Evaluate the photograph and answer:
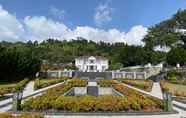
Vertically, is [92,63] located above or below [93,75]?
above

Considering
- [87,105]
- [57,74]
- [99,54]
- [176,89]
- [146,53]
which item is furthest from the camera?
[99,54]

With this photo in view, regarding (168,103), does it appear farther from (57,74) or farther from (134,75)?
(57,74)

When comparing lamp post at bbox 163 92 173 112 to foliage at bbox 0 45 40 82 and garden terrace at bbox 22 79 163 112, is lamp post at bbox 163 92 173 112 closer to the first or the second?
garden terrace at bbox 22 79 163 112

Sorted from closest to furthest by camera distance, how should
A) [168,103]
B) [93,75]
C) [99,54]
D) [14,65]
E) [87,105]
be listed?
[87,105]
[168,103]
[14,65]
[93,75]
[99,54]

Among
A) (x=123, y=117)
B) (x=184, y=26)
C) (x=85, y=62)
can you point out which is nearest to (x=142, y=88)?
(x=123, y=117)

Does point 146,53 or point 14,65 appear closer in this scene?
point 14,65

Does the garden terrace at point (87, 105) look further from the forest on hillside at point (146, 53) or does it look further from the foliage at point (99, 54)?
the foliage at point (99, 54)

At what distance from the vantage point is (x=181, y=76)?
3891 cm

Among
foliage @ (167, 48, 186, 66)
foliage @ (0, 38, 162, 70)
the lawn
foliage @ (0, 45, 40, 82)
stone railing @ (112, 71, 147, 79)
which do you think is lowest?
the lawn

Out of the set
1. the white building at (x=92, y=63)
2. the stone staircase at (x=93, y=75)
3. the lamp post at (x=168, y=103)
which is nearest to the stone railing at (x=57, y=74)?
the stone staircase at (x=93, y=75)

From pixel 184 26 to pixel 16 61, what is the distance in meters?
32.5

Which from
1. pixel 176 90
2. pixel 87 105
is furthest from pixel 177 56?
pixel 87 105

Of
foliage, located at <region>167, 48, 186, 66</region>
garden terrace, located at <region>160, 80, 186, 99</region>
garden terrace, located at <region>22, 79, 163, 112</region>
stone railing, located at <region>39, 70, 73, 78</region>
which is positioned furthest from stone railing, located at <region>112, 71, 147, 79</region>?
garden terrace, located at <region>22, 79, 163, 112</region>

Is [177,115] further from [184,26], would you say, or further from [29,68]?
[184,26]
